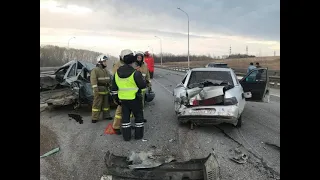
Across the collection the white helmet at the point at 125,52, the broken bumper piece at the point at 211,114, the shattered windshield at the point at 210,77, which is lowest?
the broken bumper piece at the point at 211,114

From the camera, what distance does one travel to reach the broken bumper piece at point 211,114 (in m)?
5.93

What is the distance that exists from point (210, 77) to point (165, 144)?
2712 mm

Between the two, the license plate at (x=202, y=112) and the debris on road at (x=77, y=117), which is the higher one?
the license plate at (x=202, y=112)

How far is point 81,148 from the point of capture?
516 centimetres

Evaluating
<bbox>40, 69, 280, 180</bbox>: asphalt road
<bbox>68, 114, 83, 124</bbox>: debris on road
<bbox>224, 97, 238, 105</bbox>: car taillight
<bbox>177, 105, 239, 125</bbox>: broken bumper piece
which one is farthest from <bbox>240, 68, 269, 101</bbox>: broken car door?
<bbox>68, 114, 83, 124</bbox>: debris on road

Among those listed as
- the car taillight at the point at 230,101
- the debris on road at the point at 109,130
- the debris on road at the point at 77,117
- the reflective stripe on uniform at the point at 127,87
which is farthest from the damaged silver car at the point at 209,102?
the debris on road at the point at 77,117

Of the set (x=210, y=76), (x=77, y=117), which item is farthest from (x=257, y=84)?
(x=77, y=117)

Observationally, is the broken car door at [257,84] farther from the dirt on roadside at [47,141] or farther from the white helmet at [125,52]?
the dirt on roadside at [47,141]

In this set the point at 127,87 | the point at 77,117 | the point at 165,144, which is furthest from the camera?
the point at 77,117

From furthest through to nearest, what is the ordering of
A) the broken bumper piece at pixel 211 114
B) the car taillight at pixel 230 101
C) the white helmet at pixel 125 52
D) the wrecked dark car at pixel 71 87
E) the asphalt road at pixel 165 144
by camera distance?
the wrecked dark car at pixel 71 87 → the car taillight at pixel 230 101 → the broken bumper piece at pixel 211 114 → the white helmet at pixel 125 52 → the asphalt road at pixel 165 144

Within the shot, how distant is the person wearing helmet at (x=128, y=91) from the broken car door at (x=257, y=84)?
416 centimetres

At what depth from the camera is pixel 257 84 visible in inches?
336

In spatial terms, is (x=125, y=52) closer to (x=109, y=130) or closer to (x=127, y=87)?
(x=127, y=87)
